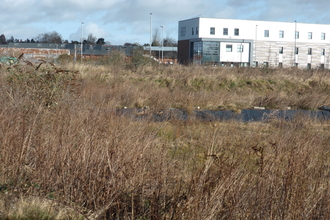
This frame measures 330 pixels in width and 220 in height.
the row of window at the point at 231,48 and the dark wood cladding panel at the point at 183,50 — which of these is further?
the dark wood cladding panel at the point at 183,50

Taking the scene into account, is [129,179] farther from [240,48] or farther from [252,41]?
[252,41]

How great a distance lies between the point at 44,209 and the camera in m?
4.52

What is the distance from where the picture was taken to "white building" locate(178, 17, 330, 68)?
68.8 metres

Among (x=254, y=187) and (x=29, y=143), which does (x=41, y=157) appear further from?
(x=254, y=187)

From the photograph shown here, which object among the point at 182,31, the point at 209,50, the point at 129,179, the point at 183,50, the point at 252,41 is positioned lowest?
the point at 129,179

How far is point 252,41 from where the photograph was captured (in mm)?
70438

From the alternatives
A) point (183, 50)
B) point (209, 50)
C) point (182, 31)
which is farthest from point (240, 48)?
point (182, 31)

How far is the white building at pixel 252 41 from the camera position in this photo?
6881 cm

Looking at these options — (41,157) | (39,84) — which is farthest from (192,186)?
(39,84)

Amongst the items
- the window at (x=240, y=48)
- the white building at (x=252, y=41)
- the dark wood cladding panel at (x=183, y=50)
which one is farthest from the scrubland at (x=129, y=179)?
the dark wood cladding panel at (x=183, y=50)

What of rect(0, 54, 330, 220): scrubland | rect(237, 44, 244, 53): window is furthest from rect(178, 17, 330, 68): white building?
rect(0, 54, 330, 220): scrubland

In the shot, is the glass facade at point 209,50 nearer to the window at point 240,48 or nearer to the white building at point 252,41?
the white building at point 252,41

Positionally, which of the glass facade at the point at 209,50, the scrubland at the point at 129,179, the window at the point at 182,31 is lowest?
the scrubland at the point at 129,179

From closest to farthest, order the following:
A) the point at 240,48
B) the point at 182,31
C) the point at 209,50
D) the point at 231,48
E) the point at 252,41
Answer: the point at 209,50, the point at 231,48, the point at 240,48, the point at 252,41, the point at 182,31
